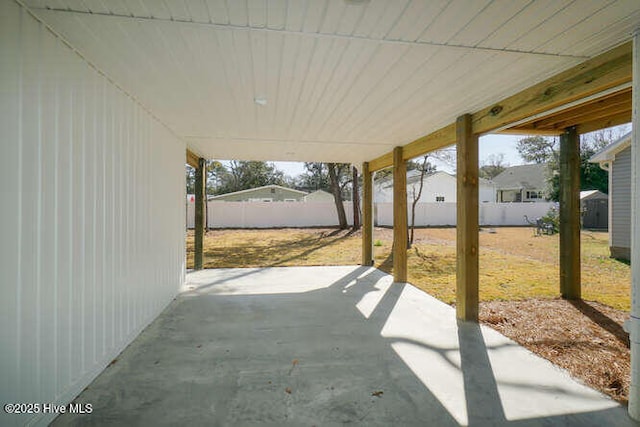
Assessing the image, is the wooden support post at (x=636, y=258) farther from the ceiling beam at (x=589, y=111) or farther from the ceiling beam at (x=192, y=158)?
the ceiling beam at (x=192, y=158)

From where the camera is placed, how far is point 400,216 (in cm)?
561

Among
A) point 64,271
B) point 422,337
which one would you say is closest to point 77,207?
point 64,271

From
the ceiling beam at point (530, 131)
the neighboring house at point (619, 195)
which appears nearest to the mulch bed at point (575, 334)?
the ceiling beam at point (530, 131)

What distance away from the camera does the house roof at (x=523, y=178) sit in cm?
2238

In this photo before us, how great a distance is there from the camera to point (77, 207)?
85.8 inches

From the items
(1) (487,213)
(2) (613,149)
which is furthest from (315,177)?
(2) (613,149)

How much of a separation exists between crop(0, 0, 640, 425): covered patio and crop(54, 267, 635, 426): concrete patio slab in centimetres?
2

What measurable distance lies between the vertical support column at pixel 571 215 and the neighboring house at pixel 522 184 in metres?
20.8

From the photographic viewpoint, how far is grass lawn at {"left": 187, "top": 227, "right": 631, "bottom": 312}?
479cm

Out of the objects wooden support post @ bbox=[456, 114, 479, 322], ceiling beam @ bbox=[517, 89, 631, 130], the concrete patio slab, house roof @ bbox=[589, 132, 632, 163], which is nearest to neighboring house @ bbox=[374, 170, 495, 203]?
house roof @ bbox=[589, 132, 632, 163]

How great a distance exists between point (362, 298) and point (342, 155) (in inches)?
121

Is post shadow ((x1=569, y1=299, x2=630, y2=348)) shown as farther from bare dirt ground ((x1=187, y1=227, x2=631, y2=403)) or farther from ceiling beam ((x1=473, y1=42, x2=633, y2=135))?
ceiling beam ((x1=473, y1=42, x2=633, y2=135))

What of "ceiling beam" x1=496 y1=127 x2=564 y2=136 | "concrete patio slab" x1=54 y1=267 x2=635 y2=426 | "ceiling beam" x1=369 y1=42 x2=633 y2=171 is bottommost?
"concrete patio slab" x1=54 y1=267 x2=635 y2=426

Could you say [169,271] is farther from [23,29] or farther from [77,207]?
[23,29]
